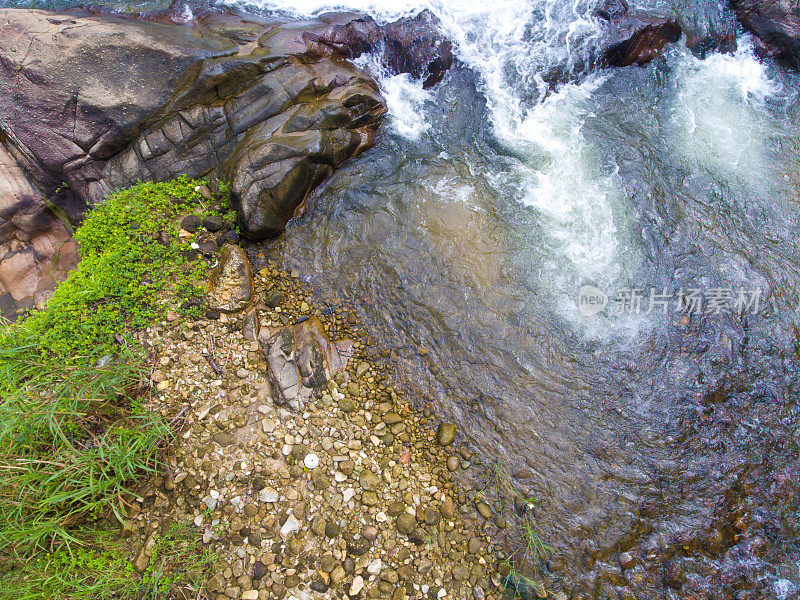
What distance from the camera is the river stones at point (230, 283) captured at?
5.34 meters

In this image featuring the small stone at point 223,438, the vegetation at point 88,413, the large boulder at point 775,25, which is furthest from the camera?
the large boulder at point 775,25

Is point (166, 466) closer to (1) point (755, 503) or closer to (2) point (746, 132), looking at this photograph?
(1) point (755, 503)

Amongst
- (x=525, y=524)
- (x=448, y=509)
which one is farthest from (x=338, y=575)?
(x=525, y=524)

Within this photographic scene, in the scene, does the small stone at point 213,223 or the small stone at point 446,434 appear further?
the small stone at point 213,223

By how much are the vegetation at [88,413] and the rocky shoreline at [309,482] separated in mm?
246

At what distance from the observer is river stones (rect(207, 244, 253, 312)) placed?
5.34 m

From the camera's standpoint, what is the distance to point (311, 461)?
15.1ft

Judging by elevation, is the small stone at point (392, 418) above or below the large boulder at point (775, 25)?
below

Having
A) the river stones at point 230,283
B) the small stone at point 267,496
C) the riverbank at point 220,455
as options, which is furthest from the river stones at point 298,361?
the small stone at point 267,496

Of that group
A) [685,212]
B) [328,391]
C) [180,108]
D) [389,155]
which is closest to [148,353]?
[328,391]

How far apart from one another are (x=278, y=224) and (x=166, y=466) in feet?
10.4

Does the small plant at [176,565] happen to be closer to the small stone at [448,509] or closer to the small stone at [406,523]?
the small stone at [406,523]

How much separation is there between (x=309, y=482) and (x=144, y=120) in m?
5.13

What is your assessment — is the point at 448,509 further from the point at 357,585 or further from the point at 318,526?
the point at 318,526
